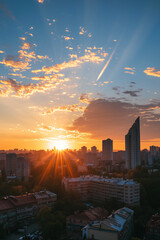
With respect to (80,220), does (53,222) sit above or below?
above

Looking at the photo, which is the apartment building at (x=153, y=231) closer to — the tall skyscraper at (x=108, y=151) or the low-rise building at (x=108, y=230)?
the low-rise building at (x=108, y=230)

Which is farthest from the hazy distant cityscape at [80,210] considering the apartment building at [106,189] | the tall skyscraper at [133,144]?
the tall skyscraper at [133,144]

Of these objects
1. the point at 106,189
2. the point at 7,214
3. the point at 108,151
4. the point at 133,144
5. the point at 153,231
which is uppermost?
the point at 133,144

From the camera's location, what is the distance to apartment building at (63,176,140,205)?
13.0m

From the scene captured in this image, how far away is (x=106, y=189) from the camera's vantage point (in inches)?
560

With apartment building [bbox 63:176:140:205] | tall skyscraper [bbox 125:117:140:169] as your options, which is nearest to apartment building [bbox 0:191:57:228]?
apartment building [bbox 63:176:140:205]

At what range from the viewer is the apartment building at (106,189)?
1296 cm

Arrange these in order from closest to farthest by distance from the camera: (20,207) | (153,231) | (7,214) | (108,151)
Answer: (153,231)
(7,214)
(20,207)
(108,151)

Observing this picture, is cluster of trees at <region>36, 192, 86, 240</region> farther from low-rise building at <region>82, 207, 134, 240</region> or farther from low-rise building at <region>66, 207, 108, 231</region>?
low-rise building at <region>82, 207, 134, 240</region>

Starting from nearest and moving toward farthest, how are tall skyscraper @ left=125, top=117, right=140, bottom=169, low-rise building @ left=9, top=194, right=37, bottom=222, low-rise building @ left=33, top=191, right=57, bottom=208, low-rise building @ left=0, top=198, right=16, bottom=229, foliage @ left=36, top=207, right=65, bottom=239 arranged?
foliage @ left=36, top=207, right=65, bottom=239, low-rise building @ left=0, top=198, right=16, bottom=229, low-rise building @ left=9, top=194, right=37, bottom=222, low-rise building @ left=33, top=191, right=57, bottom=208, tall skyscraper @ left=125, top=117, right=140, bottom=169

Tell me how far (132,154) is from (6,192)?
16490mm

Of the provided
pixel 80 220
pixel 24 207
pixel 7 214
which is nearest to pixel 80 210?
pixel 80 220

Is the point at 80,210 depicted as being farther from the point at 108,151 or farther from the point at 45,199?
the point at 108,151

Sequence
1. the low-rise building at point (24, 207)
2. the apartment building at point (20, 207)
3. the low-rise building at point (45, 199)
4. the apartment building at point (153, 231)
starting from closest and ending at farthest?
the apartment building at point (153, 231) → the apartment building at point (20, 207) → the low-rise building at point (24, 207) → the low-rise building at point (45, 199)
